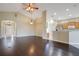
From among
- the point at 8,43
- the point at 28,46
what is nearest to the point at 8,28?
the point at 8,43

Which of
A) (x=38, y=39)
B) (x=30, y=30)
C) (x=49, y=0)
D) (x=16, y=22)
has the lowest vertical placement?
(x=38, y=39)

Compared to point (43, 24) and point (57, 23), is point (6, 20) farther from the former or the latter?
point (57, 23)

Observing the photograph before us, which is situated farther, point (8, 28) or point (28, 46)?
point (28, 46)

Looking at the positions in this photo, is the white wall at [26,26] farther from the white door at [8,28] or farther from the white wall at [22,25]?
the white door at [8,28]

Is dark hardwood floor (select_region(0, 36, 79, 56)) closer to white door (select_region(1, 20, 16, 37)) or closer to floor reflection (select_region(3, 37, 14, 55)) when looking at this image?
floor reflection (select_region(3, 37, 14, 55))

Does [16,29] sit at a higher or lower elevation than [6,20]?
lower

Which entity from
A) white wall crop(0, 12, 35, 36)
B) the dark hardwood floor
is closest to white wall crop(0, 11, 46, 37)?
white wall crop(0, 12, 35, 36)

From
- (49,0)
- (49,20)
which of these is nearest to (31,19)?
(49,20)

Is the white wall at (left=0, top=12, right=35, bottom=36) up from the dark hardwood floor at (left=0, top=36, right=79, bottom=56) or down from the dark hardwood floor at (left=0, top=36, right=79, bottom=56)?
up

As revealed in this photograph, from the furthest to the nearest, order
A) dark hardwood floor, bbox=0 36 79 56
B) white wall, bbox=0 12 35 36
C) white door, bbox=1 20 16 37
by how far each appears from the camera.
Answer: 1. dark hardwood floor, bbox=0 36 79 56
2. white wall, bbox=0 12 35 36
3. white door, bbox=1 20 16 37

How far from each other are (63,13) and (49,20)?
44 cm

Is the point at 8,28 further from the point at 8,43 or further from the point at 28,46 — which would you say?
the point at 28,46

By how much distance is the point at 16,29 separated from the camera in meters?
2.31

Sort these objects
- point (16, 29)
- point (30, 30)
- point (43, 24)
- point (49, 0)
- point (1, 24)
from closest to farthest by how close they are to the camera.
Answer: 1. point (49, 0)
2. point (1, 24)
3. point (16, 29)
4. point (30, 30)
5. point (43, 24)
